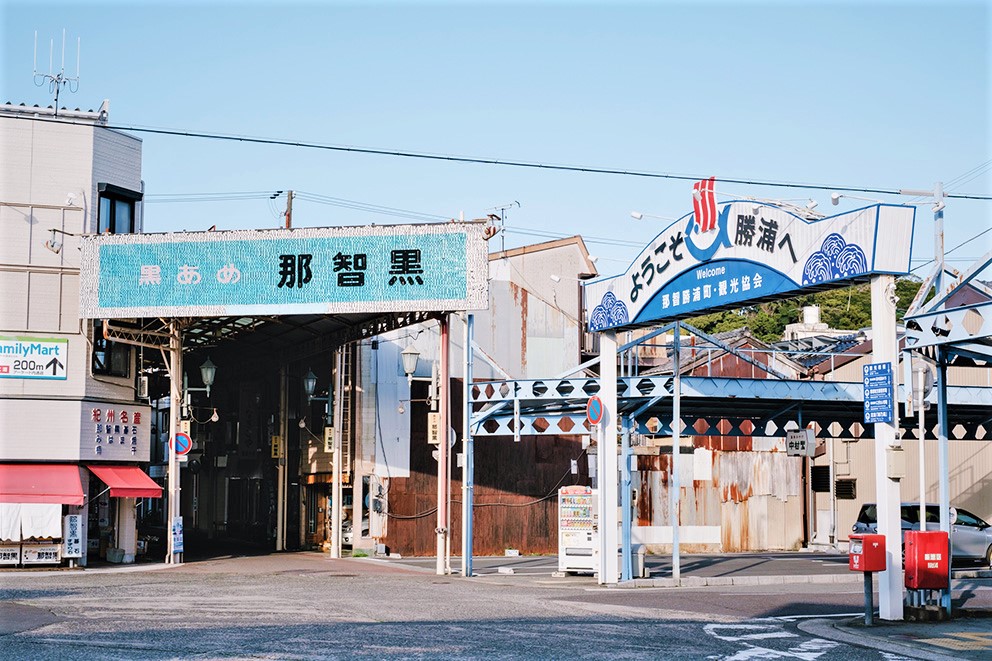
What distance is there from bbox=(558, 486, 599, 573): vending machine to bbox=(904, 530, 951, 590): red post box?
32.5 feet

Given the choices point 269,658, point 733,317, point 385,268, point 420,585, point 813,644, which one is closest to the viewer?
point 269,658

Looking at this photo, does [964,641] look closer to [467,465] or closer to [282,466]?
[467,465]

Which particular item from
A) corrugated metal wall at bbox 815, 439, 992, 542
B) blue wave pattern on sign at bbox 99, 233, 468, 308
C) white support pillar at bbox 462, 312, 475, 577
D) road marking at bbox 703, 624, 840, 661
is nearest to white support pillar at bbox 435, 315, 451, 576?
white support pillar at bbox 462, 312, 475, 577

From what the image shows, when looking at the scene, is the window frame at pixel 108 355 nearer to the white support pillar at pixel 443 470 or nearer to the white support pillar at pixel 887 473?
the white support pillar at pixel 443 470

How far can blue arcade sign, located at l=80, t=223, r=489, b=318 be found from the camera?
28.9m

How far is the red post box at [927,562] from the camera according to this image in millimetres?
17297

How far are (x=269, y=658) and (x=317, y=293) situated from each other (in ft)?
56.6

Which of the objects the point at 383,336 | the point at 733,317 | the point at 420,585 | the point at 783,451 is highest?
the point at 733,317

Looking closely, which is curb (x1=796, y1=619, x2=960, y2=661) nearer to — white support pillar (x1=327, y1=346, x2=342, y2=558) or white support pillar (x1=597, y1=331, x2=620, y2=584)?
white support pillar (x1=597, y1=331, x2=620, y2=584)

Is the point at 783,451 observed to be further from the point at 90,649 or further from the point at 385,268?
the point at 90,649

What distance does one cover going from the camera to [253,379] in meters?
45.2

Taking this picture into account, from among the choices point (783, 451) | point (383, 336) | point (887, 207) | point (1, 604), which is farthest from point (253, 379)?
point (887, 207)

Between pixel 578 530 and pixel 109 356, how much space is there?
1244 centimetres

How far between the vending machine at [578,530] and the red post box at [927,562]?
9891 millimetres
